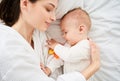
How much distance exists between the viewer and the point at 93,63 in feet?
5.02

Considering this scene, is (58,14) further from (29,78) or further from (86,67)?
(29,78)

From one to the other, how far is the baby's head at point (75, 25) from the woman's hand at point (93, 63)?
0.30 ft

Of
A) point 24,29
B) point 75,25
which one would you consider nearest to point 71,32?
point 75,25

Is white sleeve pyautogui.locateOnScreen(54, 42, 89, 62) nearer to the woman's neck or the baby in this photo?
the baby

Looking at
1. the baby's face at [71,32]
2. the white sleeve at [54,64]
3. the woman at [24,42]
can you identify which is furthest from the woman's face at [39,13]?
the white sleeve at [54,64]

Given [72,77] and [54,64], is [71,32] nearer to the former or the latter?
[54,64]

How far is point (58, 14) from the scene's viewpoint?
1.71 m

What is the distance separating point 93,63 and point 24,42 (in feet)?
1.39

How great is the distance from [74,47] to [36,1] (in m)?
0.35

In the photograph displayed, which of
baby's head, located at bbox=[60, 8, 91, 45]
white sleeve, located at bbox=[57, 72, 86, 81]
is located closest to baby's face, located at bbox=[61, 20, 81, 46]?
baby's head, located at bbox=[60, 8, 91, 45]

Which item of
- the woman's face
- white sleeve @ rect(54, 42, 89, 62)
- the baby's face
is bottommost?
white sleeve @ rect(54, 42, 89, 62)

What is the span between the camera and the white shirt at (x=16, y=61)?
49.6 inches

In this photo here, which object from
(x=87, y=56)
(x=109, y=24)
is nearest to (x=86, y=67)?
(x=87, y=56)

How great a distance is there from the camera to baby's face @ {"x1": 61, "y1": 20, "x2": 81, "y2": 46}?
162 cm
